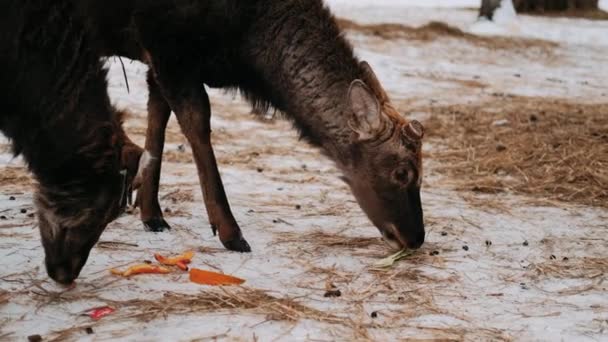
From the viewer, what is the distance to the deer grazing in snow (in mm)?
5480

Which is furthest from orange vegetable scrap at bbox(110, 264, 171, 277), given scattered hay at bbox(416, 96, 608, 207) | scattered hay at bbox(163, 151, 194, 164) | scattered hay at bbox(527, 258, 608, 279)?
scattered hay at bbox(416, 96, 608, 207)

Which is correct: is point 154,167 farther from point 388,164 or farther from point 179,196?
point 388,164

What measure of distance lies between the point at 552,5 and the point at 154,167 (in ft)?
75.7

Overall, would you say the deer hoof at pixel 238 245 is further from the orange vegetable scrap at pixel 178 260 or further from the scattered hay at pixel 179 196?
the scattered hay at pixel 179 196

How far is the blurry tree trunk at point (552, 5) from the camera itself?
86.3 ft

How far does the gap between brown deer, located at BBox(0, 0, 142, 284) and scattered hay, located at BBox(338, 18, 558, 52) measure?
14322 millimetres

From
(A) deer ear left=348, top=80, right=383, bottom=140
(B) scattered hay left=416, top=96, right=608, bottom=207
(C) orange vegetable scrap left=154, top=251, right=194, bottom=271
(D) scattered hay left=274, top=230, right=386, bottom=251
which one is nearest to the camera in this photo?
(C) orange vegetable scrap left=154, top=251, right=194, bottom=271

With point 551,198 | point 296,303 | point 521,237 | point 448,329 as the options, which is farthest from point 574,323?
point 551,198

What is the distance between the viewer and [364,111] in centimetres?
557

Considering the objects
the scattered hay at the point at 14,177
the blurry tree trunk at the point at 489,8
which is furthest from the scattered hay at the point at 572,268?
the blurry tree trunk at the point at 489,8

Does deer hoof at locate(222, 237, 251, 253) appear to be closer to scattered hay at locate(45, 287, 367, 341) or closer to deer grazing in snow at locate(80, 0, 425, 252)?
deer grazing in snow at locate(80, 0, 425, 252)

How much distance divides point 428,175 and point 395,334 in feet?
13.6

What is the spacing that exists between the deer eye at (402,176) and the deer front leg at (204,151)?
105 centimetres

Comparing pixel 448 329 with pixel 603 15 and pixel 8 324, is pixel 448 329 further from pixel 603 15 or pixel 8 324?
pixel 603 15
